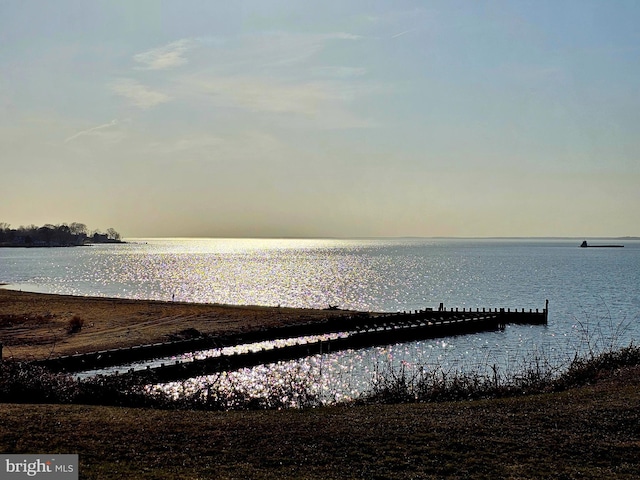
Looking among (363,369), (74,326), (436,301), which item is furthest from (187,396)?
(436,301)

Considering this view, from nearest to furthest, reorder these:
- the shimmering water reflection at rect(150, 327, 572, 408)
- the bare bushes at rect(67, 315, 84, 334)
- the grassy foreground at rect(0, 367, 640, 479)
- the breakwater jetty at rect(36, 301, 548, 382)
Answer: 1. the grassy foreground at rect(0, 367, 640, 479)
2. the shimmering water reflection at rect(150, 327, 572, 408)
3. the breakwater jetty at rect(36, 301, 548, 382)
4. the bare bushes at rect(67, 315, 84, 334)


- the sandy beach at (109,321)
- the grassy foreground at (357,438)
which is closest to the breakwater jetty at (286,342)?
the sandy beach at (109,321)

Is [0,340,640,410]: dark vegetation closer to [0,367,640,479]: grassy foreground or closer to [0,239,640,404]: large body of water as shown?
[0,367,640,479]: grassy foreground

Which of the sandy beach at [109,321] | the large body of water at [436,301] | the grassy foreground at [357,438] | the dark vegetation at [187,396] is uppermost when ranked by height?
the grassy foreground at [357,438]

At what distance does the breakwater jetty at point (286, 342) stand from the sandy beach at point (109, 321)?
2706 millimetres

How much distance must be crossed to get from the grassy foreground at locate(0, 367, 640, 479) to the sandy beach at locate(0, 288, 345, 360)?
65.7 feet

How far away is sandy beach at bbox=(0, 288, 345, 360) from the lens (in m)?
38.1

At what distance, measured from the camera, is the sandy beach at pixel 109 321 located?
38081mm

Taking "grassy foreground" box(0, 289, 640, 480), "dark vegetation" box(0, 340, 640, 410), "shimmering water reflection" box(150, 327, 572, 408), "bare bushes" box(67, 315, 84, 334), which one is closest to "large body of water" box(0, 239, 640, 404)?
"shimmering water reflection" box(150, 327, 572, 408)

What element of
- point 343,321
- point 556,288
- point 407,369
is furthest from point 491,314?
point 556,288

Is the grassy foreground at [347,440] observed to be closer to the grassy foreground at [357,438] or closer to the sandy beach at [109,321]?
the grassy foreground at [357,438]

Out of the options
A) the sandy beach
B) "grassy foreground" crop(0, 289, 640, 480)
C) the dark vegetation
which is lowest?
the sandy beach

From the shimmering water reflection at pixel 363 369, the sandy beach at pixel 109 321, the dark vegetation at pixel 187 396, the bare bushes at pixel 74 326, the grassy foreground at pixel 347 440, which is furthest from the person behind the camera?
the bare bushes at pixel 74 326

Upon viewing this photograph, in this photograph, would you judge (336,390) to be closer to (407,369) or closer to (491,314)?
(407,369)
